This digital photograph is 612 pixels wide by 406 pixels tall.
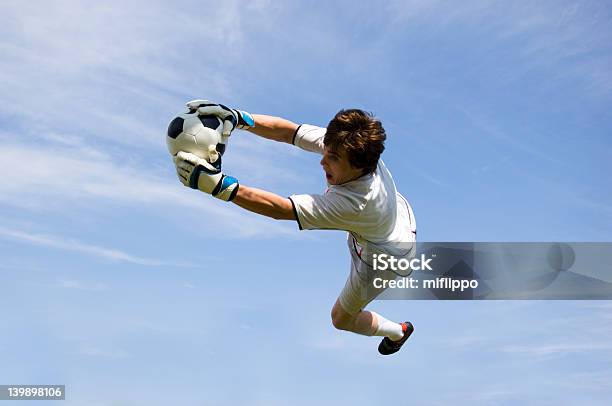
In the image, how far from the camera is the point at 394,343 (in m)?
10.1

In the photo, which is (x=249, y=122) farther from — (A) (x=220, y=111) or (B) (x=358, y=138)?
(B) (x=358, y=138)

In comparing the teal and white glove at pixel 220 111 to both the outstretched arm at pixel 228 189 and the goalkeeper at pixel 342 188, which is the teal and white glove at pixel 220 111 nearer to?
the goalkeeper at pixel 342 188

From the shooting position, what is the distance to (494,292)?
372 inches

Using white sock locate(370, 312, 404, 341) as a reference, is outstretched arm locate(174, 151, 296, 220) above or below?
above

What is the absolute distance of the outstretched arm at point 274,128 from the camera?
8.57m

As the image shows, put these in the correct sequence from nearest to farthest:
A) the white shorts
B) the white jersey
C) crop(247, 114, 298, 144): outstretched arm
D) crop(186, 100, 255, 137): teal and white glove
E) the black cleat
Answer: the white jersey → crop(186, 100, 255, 137): teal and white glove → the white shorts → crop(247, 114, 298, 144): outstretched arm → the black cleat

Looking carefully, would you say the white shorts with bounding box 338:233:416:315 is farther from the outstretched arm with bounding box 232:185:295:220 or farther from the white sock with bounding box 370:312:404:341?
the outstretched arm with bounding box 232:185:295:220

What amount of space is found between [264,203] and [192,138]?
3.29ft

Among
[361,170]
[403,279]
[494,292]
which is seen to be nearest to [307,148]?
[361,170]

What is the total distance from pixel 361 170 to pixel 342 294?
2059 millimetres

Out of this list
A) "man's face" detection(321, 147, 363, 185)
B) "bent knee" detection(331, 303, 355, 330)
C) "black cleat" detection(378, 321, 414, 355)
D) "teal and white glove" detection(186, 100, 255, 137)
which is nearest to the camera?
"man's face" detection(321, 147, 363, 185)

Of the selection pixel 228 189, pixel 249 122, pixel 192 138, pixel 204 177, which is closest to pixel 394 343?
pixel 249 122

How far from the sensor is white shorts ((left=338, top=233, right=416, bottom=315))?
27.7 ft

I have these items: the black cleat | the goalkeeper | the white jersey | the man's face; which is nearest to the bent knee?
the goalkeeper
